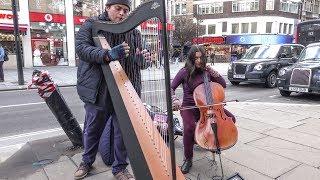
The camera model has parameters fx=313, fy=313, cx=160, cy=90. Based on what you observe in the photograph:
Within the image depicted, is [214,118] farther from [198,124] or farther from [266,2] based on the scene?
[266,2]

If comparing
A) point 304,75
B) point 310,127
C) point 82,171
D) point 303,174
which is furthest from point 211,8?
point 82,171

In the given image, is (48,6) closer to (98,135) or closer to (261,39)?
(98,135)

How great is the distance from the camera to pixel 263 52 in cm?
1305

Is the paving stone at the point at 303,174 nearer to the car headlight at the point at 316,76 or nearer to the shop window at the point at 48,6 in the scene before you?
the car headlight at the point at 316,76

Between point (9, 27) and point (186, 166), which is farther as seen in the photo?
point (9, 27)

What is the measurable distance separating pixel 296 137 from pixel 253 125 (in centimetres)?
85

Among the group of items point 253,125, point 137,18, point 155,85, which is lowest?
point 253,125

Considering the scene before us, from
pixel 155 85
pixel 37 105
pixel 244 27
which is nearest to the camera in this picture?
pixel 155 85

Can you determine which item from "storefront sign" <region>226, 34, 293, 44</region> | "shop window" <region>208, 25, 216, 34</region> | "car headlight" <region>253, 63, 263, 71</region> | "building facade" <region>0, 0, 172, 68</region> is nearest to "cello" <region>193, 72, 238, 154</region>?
"car headlight" <region>253, 63, 263, 71</region>

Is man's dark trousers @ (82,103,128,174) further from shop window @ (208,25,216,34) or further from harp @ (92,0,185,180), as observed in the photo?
shop window @ (208,25,216,34)

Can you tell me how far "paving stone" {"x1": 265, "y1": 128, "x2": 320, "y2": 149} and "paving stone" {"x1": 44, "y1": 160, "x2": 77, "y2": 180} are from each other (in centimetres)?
315

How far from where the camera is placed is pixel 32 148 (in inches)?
178

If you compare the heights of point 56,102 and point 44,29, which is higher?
point 44,29

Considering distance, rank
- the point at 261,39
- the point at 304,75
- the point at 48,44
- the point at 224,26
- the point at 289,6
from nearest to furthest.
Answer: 1. the point at 304,75
2. the point at 48,44
3. the point at 261,39
4. the point at 289,6
5. the point at 224,26
